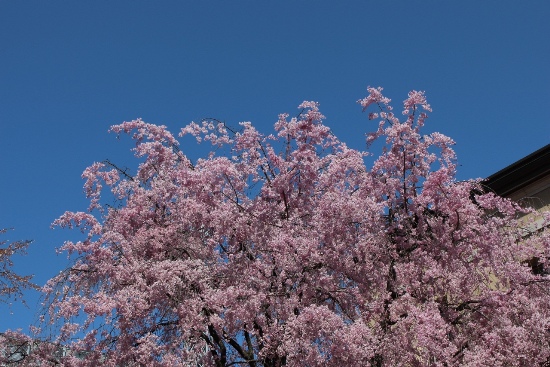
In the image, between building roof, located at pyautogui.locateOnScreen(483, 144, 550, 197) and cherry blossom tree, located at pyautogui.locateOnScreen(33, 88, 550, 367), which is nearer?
cherry blossom tree, located at pyautogui.locateOnScreen(33, 88, 550, 367)

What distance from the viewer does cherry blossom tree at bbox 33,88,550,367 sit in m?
9.94

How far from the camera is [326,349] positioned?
31.6 feet

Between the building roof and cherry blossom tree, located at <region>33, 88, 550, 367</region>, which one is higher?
the building roof

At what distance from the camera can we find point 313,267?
10.9 meters

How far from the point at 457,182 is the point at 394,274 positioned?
2.16 m

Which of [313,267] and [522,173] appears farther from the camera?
[522,173]

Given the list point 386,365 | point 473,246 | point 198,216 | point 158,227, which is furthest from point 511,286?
point 158,227

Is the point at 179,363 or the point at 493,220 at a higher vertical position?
the point at 493,220

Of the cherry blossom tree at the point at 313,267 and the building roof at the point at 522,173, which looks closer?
the cherry blossom tree at the point at 313,267

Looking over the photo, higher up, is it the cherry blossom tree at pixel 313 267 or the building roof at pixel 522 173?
the building roof at pixel 522 173

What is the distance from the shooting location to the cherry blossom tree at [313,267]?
9.94 m

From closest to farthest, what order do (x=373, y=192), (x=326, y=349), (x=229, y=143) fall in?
1. (x=326, y=349)
2. (x=373, y=192)
3. (x=229, y=143)

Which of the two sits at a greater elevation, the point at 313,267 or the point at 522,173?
the point at 522,173

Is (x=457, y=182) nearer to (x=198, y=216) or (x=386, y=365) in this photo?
(x=386, y=365)
